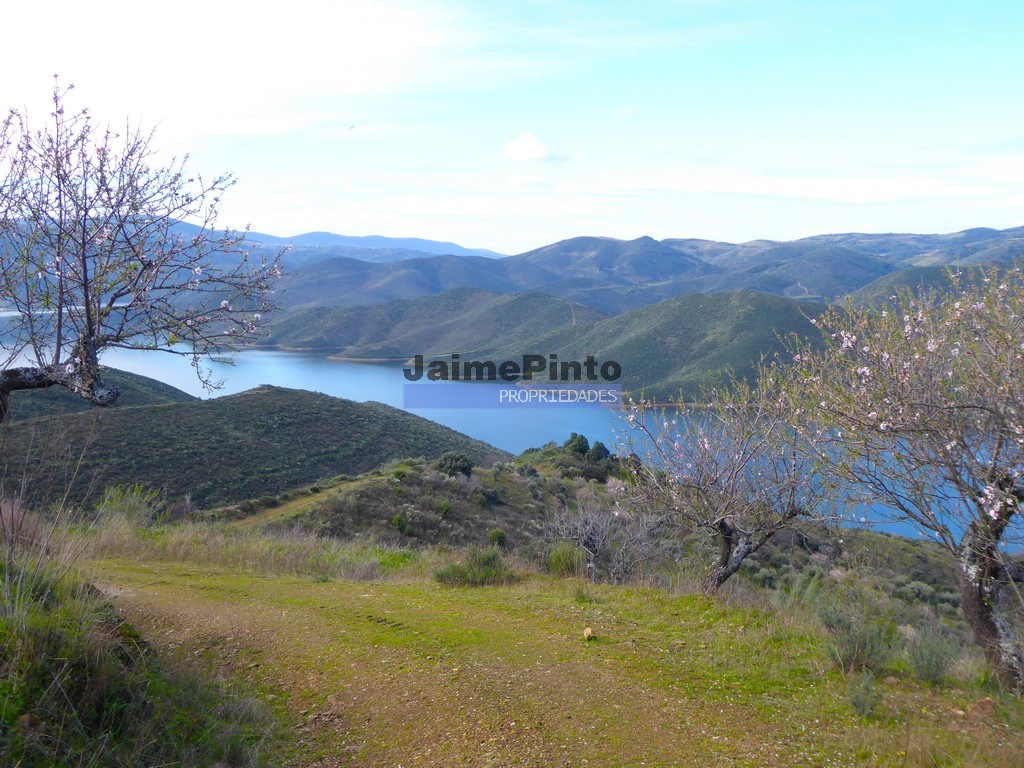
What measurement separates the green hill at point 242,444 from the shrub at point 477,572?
12027mm

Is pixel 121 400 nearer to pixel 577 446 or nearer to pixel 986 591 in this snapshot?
pixel 577 446

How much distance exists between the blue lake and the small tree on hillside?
36.8m

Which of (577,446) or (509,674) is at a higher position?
(509,674)

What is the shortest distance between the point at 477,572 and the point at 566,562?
1.20 m

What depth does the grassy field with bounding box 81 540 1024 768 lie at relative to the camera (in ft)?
10.5

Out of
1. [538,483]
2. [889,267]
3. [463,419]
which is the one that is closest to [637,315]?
[463,419]

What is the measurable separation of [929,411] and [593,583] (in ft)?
12.0

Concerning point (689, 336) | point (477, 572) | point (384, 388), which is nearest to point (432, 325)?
point (384, 388)

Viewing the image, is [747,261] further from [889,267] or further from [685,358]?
[685,358]

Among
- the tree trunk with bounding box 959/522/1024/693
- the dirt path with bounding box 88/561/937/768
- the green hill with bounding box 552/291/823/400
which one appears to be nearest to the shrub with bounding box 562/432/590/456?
the green hill with bounding box 552/291/823/400

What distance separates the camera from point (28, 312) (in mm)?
4613

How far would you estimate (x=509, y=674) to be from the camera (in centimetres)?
399

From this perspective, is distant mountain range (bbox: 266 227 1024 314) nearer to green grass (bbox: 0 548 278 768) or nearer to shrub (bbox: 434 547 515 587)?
shrub (bbox: 434 547 515 587)

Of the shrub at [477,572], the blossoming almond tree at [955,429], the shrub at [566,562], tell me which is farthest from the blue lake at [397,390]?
the blossoming almond tree at [955,429]
